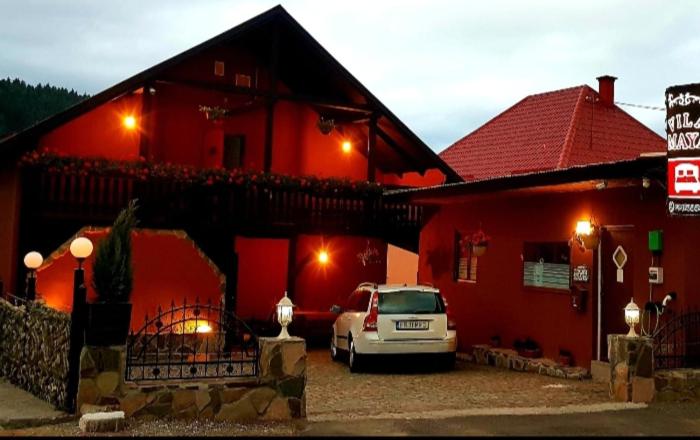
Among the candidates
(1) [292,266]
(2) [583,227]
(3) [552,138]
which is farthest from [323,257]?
(3) [552,138]

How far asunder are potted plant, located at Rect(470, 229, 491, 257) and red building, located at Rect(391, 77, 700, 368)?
3 cm

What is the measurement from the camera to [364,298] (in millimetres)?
13031

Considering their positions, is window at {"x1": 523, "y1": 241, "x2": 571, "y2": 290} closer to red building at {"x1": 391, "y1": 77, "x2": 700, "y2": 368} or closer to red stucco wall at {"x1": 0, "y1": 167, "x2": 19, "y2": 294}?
red building at {"x1": 391, "y1": 77, "x2": 700, "y2": 368}

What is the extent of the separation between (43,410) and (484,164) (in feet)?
69.6

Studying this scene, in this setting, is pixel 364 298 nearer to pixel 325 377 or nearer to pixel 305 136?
pixel 325 377

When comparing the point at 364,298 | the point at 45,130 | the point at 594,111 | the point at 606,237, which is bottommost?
the point at 364,298

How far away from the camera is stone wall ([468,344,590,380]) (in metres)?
11.6

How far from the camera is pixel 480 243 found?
14617mm

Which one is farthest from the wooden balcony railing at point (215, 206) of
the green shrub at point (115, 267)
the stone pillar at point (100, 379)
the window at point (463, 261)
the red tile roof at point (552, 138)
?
the red tile roof at point (552, 138)

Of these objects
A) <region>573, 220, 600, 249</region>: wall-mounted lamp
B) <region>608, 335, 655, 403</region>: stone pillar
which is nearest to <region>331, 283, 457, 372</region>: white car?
<region>573, 220, 600, 249</region>: wall-mounted lamp

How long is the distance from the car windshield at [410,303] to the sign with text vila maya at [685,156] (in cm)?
417

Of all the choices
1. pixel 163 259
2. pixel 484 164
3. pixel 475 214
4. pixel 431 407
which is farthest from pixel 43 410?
pixel 484 164

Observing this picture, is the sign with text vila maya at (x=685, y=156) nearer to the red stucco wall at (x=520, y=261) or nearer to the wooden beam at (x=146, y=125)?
the red stucco wall at (x=520, y=261)

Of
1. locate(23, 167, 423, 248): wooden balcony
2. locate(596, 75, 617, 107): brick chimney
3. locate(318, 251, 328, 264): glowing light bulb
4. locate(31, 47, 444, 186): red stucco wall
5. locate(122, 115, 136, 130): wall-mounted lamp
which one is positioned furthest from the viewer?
locate(596, 75, 617, 107): brick chimney
